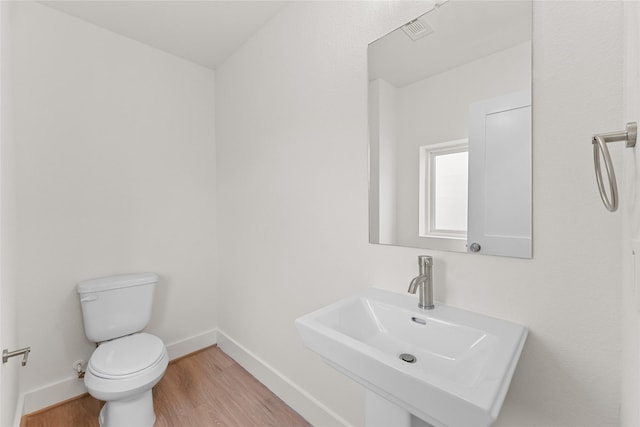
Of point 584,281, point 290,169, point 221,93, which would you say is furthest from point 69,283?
point 584,281

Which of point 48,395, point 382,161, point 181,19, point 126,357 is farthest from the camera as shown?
point 181,19

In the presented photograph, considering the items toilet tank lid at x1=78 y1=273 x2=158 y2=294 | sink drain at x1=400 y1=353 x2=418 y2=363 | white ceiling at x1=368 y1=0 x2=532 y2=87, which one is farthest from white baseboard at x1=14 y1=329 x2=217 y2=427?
white ceiling at x1=368 y1=0 x2=532 y2=87

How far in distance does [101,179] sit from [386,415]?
223 centimetres

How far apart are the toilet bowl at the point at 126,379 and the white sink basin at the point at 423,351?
109 cm

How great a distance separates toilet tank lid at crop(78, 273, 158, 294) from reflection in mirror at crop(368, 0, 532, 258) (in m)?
1.65

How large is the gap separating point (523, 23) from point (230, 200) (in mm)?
2075

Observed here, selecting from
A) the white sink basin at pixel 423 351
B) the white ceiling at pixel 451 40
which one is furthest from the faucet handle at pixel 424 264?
the white ceiling at pixel 451 40

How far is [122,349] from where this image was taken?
1714mm

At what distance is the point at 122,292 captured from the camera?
1.95 m

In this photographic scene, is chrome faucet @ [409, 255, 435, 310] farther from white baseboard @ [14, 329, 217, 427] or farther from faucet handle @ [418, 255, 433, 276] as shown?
white baseboard @ [14, 329, 217, 427]

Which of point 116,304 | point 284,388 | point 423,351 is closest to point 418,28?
point 423,351

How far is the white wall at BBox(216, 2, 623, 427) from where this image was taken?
838 millimetres

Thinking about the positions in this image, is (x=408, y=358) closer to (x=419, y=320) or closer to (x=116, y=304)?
(x=419, y=320)

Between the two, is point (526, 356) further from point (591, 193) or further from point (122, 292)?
point (122, 292)
